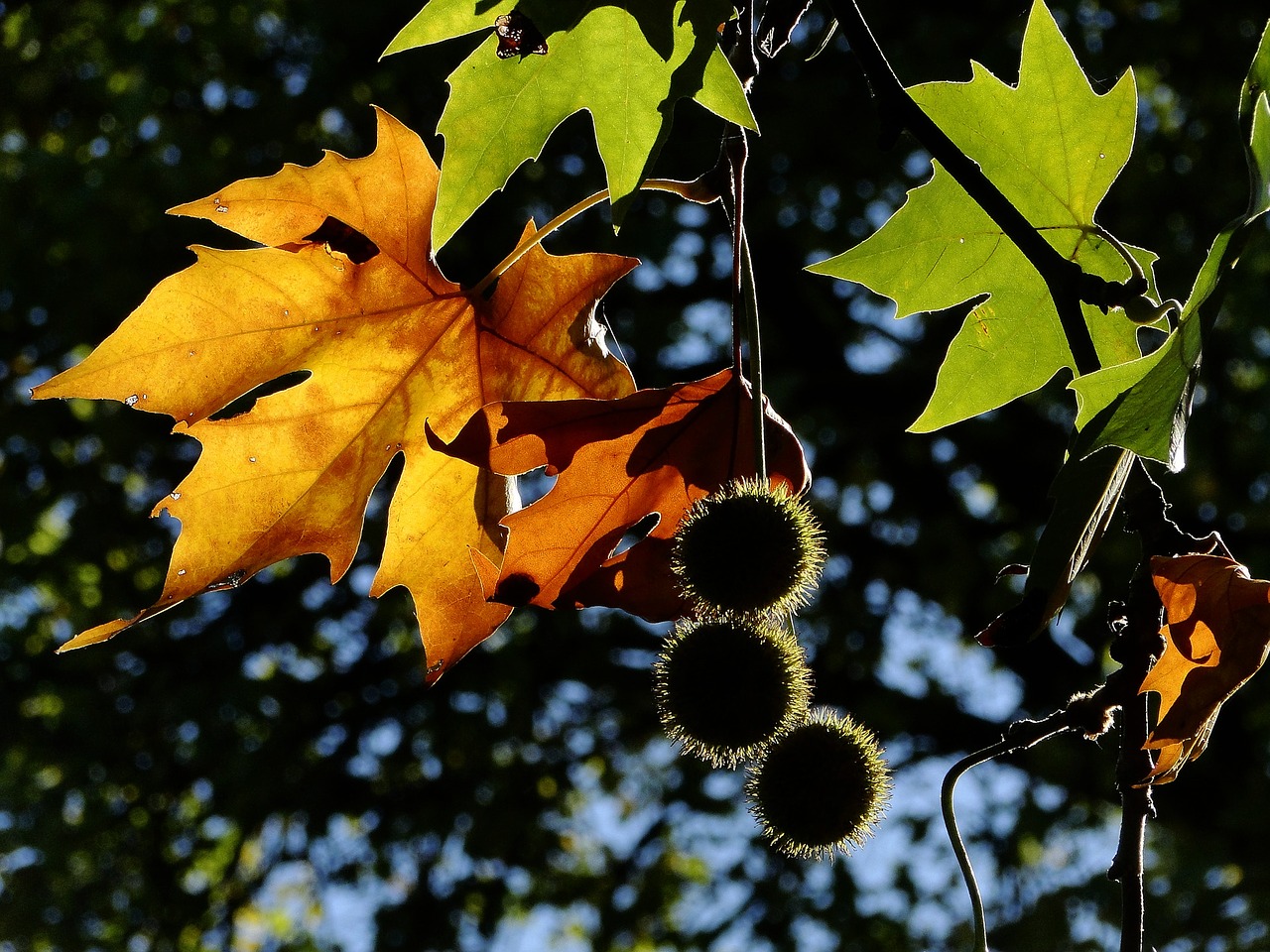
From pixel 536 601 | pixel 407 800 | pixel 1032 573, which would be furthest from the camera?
pixel 407 800

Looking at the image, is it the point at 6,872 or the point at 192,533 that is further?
the point at 6,872

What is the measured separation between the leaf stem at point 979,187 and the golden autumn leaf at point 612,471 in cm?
56

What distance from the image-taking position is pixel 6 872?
19.8 ft

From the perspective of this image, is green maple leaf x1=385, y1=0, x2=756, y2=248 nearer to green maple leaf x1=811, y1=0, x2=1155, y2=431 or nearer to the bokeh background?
green maple leaf x1=811, y1=0, x2=1155, y2=431

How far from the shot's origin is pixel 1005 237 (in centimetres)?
193

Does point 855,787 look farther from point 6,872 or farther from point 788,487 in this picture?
point 6,872

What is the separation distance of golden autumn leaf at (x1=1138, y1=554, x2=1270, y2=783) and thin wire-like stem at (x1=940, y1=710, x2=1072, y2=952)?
0.11 metres

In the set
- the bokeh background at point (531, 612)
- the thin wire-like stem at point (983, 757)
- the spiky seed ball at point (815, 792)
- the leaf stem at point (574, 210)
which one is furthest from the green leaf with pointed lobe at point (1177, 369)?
the bokeh background at point (531, 612)

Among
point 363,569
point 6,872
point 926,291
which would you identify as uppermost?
point 926,291

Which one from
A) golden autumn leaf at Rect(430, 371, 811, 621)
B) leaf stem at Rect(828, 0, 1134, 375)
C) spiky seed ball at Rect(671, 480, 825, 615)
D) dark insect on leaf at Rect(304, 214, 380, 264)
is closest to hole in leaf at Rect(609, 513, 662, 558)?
golden autumn leaf at Rect(430, 371, 811, 621)

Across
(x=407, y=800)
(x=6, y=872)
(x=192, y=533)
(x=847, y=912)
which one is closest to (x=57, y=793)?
(x=6, y=872)

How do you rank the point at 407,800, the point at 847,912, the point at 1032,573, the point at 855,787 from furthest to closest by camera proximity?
1. the point at 407,800
2. the point at 847,912
3. the point at 855,787
4. the point at 1032,573

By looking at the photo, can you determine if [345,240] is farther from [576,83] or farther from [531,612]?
[531,612]

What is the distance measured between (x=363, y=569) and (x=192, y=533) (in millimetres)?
4381
